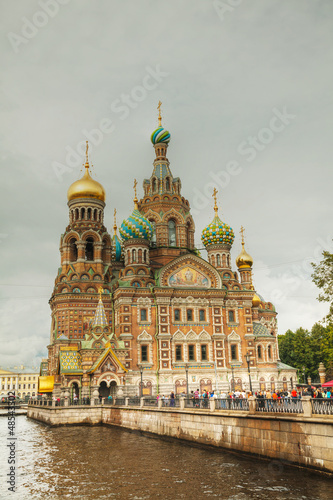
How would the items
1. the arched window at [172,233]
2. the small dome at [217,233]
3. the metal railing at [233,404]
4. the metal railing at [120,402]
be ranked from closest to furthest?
the metal railing at [233,404], the metal railing at [120,402], the small dome at [217,233], the arched window at [172,233]

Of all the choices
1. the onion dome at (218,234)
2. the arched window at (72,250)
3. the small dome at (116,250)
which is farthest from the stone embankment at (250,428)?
the small dome at (116,250)

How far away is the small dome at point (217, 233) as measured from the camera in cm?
5466

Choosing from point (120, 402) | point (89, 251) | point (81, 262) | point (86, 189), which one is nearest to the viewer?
point (120, 402)

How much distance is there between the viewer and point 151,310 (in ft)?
158

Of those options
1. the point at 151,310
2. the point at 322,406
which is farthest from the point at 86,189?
the point at 322,406

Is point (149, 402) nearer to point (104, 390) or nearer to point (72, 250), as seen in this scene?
point (104, 390)

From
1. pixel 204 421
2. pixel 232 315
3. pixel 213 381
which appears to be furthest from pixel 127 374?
pixel 204 421

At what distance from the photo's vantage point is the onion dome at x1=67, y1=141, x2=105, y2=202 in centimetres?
5528

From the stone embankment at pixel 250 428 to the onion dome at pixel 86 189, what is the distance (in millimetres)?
27479

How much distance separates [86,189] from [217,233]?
51.2 feet

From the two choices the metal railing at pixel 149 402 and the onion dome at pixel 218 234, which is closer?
the metal railing at pixel 149 402

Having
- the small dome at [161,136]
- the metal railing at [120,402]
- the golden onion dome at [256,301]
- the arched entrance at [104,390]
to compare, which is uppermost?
the small dome at [161,136]

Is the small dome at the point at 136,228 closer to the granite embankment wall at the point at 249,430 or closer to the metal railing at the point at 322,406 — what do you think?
the granite embankment wall at the point at 249,430

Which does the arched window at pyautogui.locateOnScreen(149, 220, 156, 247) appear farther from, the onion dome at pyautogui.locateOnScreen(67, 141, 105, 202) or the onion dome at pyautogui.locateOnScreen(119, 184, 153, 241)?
the onion dome at pyautogui.locateOnScreen(67, 141, 105, 202)
